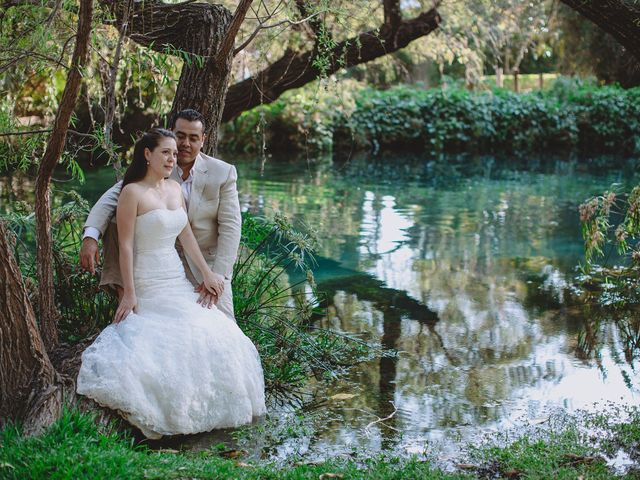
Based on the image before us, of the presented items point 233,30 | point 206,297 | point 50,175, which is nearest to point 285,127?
point 233,30

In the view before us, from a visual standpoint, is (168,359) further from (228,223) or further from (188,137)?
(188,137)

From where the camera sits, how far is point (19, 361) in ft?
15.4

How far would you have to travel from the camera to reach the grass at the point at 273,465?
3.97 m

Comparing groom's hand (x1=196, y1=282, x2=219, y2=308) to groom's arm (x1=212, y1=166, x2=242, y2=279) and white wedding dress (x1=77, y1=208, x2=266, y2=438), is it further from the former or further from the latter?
groom's arm (x1=212, y1=166, x2=242, y2=279)

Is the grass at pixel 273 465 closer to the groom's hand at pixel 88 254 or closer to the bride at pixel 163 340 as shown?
the bride at pixel 163 340

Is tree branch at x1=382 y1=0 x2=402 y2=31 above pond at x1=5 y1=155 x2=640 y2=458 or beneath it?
above

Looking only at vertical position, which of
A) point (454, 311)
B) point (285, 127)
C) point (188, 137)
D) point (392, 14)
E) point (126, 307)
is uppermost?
point (392, 14)

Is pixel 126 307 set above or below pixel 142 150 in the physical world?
below

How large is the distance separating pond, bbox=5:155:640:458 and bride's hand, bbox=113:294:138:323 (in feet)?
2.84

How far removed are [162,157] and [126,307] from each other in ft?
3.01

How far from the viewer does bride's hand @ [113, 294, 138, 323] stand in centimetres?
521

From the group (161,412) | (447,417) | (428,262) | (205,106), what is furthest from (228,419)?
(428,262)

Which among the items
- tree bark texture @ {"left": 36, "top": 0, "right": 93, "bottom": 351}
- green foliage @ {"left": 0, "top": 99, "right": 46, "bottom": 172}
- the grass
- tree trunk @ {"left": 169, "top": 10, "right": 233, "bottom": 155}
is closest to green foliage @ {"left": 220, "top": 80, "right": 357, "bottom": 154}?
tree trunk @ {"left": 169, "top": 10, "right": 233, "bottom": 155}

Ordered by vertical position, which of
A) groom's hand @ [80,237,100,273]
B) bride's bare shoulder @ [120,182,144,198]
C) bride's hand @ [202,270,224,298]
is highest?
bride's bare shoulder @ [120,182,144,198]
